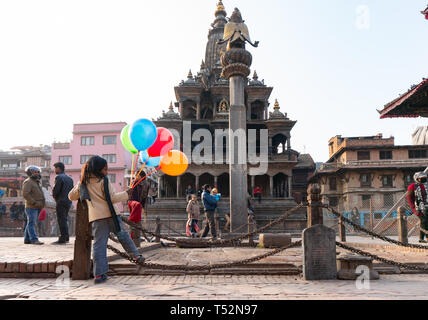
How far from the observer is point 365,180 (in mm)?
42219

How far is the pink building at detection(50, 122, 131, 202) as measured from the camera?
49.5 m

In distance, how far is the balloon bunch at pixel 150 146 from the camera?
365 inches

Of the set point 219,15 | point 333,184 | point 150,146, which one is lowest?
point 333,184

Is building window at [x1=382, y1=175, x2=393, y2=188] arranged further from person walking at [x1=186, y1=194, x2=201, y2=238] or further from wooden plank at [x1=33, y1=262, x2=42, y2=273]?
wooden plank at [x1=33, y1=262, x2=42, y2=273]

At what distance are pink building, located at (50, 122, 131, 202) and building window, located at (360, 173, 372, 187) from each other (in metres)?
30.5

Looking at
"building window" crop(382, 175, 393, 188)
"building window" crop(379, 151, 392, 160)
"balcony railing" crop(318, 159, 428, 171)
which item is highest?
"building window" crop(379, 151, 392, 160)

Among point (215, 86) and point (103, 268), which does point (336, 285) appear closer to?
point (103, 268)

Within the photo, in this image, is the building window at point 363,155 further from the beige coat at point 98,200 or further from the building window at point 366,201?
the beige coat at point 98,200

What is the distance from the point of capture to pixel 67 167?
165 feet

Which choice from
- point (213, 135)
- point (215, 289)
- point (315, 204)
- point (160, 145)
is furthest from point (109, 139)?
point (215, 289)

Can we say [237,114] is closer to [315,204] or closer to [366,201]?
[315,204]

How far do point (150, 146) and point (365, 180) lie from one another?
1482 inches

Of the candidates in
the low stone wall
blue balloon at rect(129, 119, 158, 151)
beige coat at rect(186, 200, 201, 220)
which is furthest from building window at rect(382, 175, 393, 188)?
blue balloon at rect(129, 119, 158, 151)
